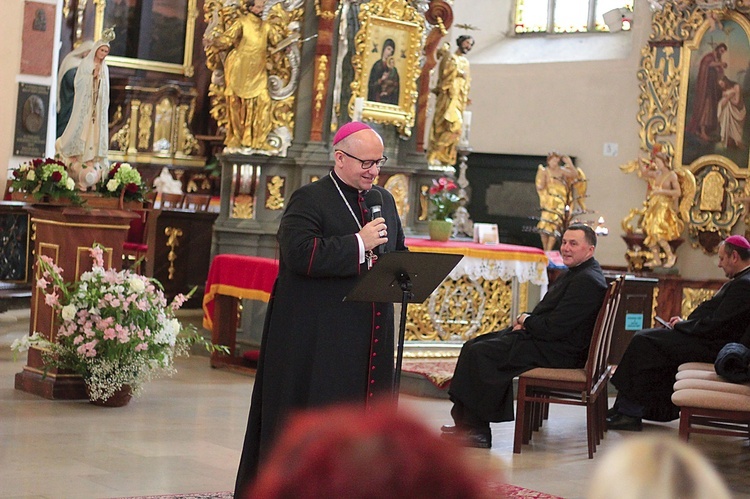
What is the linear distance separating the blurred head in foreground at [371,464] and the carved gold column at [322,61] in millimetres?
9385

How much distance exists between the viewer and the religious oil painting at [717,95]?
15.2m

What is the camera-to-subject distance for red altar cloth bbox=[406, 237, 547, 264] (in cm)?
962

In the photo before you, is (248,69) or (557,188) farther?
A: (557,188)

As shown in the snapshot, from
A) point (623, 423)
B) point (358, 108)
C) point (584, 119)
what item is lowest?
point (623, 423)

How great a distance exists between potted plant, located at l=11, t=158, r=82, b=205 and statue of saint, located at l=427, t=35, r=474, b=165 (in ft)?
13.8

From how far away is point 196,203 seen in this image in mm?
14805

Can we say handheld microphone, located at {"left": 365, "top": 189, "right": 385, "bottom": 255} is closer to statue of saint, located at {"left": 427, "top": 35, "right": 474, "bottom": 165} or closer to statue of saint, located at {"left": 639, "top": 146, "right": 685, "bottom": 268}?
statue of saint, located at {"left": 427, "top": 35, "right": 474, "bottom": 165}

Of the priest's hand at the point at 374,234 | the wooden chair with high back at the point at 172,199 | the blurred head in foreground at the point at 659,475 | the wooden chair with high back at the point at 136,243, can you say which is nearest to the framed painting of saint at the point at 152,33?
the wooden chair with high back at the point at 172,199

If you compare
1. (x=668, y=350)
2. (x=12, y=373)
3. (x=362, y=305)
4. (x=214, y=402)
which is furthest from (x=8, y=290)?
(x=362, y=305)

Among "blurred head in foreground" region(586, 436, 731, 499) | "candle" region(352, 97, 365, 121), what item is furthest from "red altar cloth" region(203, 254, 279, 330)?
"blurred head in foreground" region(586, 436, 731, 499)

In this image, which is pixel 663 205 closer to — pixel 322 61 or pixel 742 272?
pixel 322 61

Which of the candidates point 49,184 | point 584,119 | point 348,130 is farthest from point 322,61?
point 584,119

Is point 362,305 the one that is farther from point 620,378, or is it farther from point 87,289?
point 620,378

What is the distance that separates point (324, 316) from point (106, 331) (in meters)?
3.28
